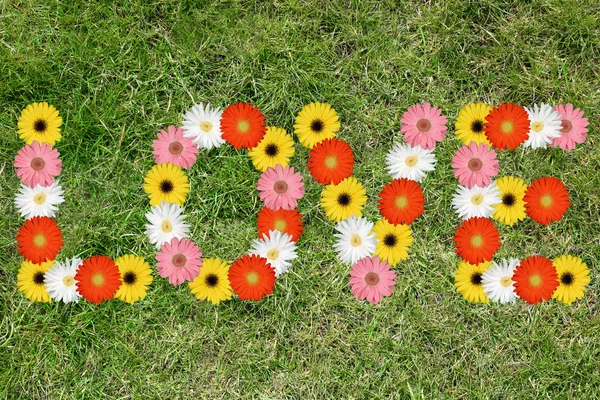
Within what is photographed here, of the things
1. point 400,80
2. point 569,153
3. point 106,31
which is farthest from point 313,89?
point 569,153

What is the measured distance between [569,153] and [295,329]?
1299 millimetres

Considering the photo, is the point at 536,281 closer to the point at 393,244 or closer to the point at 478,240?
the point at 478,240

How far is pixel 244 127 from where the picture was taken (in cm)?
252

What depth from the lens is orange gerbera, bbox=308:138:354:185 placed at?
97.9 inches

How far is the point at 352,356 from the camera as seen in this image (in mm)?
2496

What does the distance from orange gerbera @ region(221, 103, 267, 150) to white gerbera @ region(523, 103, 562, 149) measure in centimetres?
106

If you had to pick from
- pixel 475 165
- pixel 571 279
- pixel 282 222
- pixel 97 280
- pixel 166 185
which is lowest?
pixel 97 280

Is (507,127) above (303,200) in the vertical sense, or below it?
above

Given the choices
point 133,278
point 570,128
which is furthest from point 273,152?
point 570,128

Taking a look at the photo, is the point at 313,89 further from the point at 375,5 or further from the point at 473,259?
the point at 473,259

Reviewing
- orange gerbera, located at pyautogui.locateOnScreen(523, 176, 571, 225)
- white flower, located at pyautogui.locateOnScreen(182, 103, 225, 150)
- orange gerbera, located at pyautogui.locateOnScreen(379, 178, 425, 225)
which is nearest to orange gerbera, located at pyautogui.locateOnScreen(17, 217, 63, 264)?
white flower, located at pyautogui.locateOnScreen(182, 103, 225, 150)

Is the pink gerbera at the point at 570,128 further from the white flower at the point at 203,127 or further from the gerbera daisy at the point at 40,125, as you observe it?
the gerbera daisy at the point at 40,125

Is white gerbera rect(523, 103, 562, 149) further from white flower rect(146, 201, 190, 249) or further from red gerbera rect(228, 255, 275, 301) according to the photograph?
white flower rect(146, 201, 190, 249)

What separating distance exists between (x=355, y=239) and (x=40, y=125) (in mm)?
1341
